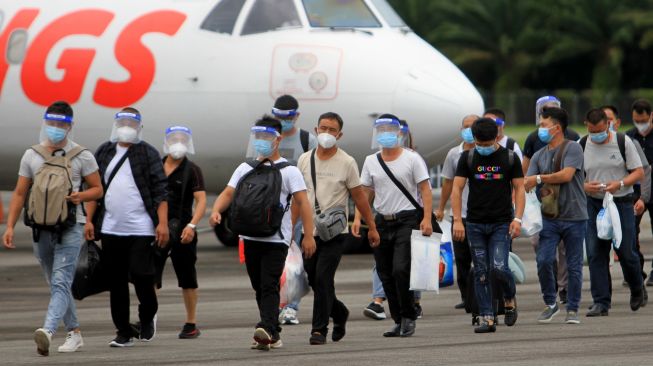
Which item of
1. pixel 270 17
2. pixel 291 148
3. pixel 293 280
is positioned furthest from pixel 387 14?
pixel 293 280

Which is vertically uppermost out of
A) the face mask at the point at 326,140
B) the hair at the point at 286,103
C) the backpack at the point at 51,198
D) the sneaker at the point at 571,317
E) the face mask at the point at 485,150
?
the hair at the point at 286,103

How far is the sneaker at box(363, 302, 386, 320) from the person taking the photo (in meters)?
13.9

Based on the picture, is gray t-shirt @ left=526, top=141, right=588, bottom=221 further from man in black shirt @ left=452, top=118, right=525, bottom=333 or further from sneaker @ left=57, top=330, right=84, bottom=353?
sneaker @ left=57, top=330, right=84, bottom=353

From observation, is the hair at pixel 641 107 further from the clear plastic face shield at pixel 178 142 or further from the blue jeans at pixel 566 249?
the clear plastic face shield at pixel 178 142

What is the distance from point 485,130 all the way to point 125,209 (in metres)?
2.80

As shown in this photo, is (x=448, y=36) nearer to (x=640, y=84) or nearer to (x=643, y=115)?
(x=640, y=84)

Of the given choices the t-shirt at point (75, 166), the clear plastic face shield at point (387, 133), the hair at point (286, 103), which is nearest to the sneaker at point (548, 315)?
the clear plastic face shield at point (387, 133)

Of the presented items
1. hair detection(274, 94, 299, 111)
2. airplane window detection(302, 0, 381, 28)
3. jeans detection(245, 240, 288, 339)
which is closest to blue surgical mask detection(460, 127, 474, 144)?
hair detection(274, 94, 299, 111)

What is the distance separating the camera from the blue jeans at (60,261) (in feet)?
38.1

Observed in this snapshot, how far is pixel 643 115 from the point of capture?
16.1 m

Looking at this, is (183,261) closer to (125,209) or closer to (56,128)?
(125,209)

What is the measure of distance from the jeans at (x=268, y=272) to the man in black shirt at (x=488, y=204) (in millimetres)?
1778

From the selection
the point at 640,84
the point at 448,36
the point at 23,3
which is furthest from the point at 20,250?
the point at 640,84

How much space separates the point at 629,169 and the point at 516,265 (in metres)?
1.39
